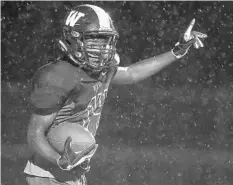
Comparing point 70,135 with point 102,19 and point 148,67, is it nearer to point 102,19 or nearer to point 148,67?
point 102,19

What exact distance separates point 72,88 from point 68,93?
4cm

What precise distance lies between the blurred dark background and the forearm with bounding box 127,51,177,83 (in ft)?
6.71

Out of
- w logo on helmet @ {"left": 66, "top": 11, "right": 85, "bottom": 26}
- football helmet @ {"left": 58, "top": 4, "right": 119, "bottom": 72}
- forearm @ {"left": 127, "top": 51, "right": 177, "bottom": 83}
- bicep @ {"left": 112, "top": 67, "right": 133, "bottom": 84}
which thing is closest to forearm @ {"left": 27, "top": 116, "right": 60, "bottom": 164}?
football helmet @ {"left": 58, "top": 4, "right": 119, "bottom": 72}

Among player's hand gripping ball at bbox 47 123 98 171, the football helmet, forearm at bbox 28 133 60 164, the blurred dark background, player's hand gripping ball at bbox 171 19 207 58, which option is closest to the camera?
player's hand gripping ball at bbox 47 123 98 171

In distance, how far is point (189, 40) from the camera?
15.8 ft

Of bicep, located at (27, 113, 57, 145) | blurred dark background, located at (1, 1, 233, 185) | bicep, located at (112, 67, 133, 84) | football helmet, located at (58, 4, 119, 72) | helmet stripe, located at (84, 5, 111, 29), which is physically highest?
helmet stripe, located at (84, 5, 111, 29)

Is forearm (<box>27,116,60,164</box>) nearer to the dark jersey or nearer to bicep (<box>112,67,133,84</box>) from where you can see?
the dark jersey

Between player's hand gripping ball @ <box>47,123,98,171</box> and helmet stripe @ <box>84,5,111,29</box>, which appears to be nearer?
player's hand gripping ball @ <box>47,123,98,171</box>

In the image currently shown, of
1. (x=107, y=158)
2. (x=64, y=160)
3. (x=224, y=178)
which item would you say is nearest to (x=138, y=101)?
(x=107, y=158)

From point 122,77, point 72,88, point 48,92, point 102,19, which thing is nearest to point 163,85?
point 122,77

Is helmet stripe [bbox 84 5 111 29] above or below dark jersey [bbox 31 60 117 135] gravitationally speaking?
above

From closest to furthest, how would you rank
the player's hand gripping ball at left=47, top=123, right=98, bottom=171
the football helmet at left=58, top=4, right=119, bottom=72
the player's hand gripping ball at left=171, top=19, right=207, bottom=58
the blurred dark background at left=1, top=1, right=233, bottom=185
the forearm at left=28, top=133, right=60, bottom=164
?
the player's hand gripping ball at left=47, top=123, right=98, bottom=171 < the forearm at left=28, top=133, right=60, bottom=164 < the football helmet at left=58, top=4, right=119, bottom=72 < the player's hand gripping ball at left=171, top=19, right=207, bottom=58 < the blurred dark background at left=1, top=1, right=233, bottom=185

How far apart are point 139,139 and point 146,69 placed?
2.10m

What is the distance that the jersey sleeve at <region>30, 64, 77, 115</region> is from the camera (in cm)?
412
